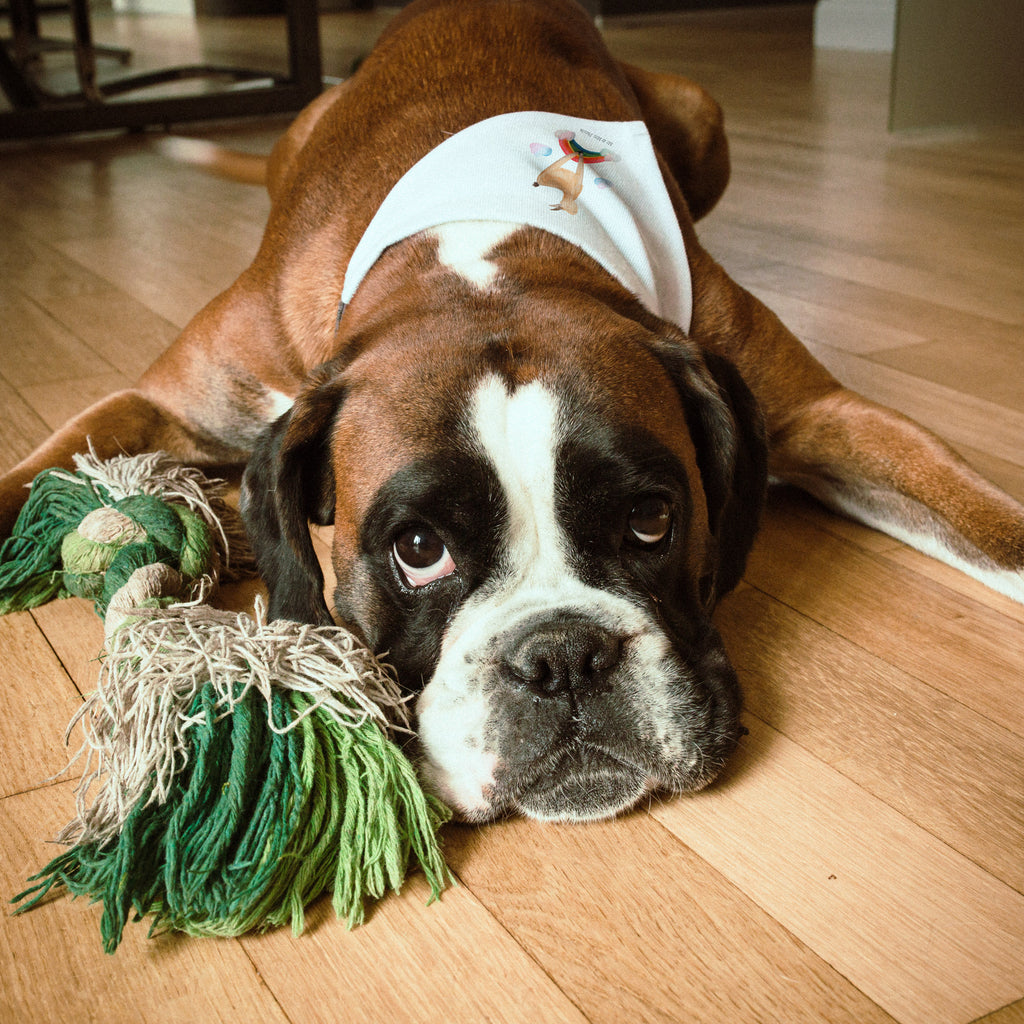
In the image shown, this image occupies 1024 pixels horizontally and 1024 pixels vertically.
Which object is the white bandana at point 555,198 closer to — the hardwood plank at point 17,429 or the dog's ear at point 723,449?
the dog's ear at point 723,449

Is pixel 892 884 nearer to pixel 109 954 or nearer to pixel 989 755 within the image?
pixel 989 755

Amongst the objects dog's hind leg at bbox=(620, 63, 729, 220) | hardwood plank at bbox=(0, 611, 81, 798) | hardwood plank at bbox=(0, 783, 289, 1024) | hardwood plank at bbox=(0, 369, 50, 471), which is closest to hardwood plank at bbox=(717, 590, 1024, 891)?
hardwood plank at bbox=(0, 783, 289, 1024)

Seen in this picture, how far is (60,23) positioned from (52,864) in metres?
6.25

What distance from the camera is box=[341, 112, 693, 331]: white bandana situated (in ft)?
5.80

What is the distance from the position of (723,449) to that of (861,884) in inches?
22.6

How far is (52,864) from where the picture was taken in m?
1.25

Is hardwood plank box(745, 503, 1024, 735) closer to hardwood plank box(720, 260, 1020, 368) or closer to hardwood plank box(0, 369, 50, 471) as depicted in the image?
hardwood plank box(720, 260, 1020, 368)

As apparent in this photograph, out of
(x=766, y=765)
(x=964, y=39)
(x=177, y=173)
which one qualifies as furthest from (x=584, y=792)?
(x=964, y=39)

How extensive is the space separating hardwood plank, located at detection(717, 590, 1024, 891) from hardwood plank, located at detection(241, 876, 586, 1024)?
1.58 feet

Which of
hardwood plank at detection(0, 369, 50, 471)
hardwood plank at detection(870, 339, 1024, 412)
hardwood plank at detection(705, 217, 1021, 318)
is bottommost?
hardwood plank at detection(705, 217, 1021, 318)

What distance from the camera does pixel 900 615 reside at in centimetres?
179

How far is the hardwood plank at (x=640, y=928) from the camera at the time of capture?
3.65ft

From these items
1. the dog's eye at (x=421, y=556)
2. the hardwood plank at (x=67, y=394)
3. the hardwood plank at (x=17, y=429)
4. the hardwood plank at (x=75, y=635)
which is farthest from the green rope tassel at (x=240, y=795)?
the hardwood plank at (x=67, y=394)

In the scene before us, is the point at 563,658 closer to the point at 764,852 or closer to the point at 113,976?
the point at 764,852
